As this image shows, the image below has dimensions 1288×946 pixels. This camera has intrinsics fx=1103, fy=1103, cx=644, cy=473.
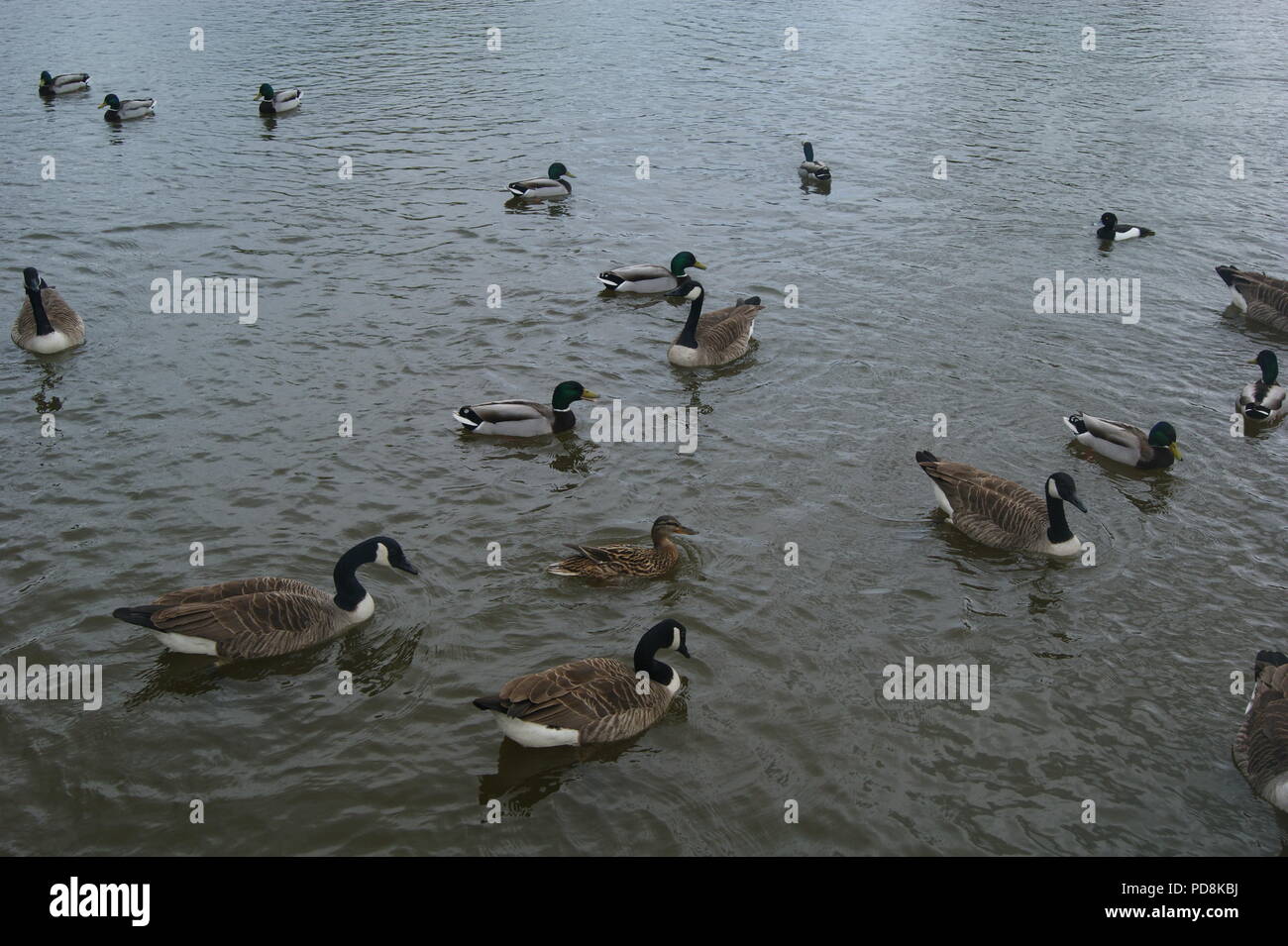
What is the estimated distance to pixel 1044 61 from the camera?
1393 inches

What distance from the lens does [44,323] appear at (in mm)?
16484

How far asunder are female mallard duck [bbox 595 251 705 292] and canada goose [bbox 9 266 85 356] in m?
8.63

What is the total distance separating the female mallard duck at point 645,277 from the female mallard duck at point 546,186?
4.60 meters

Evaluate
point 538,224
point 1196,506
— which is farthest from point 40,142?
point 1196,506

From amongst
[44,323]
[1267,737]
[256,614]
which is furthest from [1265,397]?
[44,323]

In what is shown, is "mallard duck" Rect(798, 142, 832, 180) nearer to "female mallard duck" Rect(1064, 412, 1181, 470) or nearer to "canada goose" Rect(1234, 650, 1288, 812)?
"female mallard duck" Rect(1064, 412, 1181, 470)

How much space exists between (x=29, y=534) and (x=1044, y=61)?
33.3 meters

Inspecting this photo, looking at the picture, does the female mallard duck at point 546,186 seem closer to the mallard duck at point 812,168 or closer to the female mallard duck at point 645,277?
the female mallard duck at point 645,277

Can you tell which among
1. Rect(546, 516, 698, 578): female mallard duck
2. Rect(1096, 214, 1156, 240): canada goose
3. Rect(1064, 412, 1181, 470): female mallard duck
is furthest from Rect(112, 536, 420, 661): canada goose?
Rect(1096, 214, 1156, 240): canada goose

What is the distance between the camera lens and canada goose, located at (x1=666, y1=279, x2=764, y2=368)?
17.3 m

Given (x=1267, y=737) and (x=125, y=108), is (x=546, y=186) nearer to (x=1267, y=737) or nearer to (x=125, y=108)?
(x=125, y=108)

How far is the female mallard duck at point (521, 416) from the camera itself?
1499cm

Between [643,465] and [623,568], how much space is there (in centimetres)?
300
